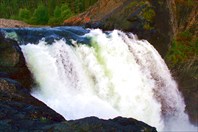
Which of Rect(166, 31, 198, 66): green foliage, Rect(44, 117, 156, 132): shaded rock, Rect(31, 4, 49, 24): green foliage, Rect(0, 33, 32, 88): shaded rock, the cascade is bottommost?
Rect(44, 117, 156, 132): shaded rock

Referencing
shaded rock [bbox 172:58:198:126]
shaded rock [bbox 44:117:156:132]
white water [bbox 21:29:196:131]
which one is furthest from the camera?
shaded rock [bbox 172:58:198:126]

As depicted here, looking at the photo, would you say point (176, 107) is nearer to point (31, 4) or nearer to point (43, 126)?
point (43, 126)

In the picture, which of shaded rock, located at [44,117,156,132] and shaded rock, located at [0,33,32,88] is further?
shaded rock, located at [0,33,32,88]

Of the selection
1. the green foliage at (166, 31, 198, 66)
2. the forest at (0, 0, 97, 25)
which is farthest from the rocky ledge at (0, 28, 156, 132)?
the forest at (0, 0, 97, 25)

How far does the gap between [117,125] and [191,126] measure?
1351 cm

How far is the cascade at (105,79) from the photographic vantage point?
47.4ft

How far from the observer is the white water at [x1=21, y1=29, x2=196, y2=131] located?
14.4m

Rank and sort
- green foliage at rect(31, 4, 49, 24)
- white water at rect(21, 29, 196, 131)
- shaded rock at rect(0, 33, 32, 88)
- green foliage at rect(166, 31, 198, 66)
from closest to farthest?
shaded rock at rect(0, 33, 32, 88), white water at rect(21, 29, 196, 131), green foliage at rect(166, 31, 198, 66), green foliage at rect(31, 4, 49, 24)

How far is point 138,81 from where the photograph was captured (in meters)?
17.8

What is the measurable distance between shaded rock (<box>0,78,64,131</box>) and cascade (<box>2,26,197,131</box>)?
4490 mm

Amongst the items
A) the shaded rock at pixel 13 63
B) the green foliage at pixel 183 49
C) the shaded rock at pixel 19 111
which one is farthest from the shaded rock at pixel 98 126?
the green foliage at pixel 183 49

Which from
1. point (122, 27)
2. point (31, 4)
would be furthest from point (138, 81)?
point (31, 4)

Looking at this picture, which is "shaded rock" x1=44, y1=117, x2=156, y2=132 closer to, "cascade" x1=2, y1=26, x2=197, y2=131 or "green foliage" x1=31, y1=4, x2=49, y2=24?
"cascade" x1=2, y1=26, x2=197, y2=131

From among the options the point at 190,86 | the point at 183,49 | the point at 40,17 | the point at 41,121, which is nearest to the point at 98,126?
the point at 41,121
